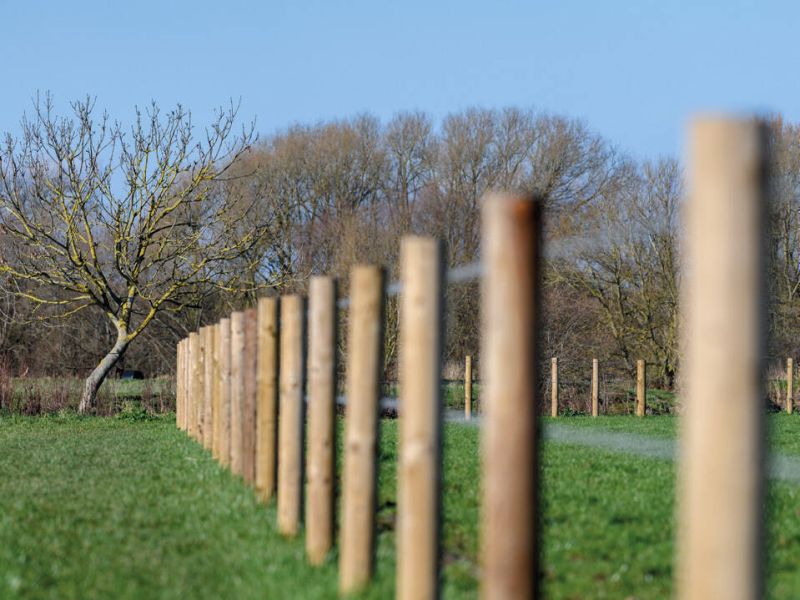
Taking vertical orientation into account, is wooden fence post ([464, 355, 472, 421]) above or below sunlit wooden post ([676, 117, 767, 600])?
below

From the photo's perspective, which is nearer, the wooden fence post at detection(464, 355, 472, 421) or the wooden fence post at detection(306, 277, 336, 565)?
the wooden fence post at detection(306, 277, 336, 565)

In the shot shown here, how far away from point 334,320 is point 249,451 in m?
3.30

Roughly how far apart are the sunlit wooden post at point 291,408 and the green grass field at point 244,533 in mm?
286

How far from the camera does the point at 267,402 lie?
8.98 metres

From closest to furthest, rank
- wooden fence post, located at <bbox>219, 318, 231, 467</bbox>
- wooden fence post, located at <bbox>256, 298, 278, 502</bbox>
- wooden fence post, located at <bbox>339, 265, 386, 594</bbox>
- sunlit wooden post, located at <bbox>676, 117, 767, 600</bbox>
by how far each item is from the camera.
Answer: sunlit wooden post, located at <bbox>676, 117, 767, 600</bbox> < wooden fence post, located at <bbox>339, 265, 386, 594</bbox> < wooden fence post, located at <bbox>256, 298, 278, 502</bbox> < wooden fence post, located at <bbox>219, 318, 231, 467</bbox>

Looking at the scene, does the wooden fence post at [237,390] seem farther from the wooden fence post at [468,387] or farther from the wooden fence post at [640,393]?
the wooden fence post at [640,393]

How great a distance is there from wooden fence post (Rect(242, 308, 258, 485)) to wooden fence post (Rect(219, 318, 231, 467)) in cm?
169

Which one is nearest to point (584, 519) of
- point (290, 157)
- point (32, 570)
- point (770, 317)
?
point (32, 570)

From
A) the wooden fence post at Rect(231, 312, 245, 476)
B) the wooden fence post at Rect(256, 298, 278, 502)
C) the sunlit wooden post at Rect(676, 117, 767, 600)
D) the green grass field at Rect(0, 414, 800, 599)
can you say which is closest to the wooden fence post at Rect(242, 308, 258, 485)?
the green grass field at Rect(0, 414, 800, 599)

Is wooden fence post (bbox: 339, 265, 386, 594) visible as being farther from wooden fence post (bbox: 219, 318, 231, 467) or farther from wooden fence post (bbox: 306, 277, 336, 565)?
wooden fence post (bbox: 219, 318, 231, 467)

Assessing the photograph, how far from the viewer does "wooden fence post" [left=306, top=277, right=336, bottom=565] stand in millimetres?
6527

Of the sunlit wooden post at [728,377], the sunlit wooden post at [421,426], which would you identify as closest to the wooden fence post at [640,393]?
the sunlit wooden post at [421,426]

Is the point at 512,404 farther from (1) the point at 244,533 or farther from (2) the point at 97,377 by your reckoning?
(2) the point at 97,377

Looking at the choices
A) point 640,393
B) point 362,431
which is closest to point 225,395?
point 362,431
